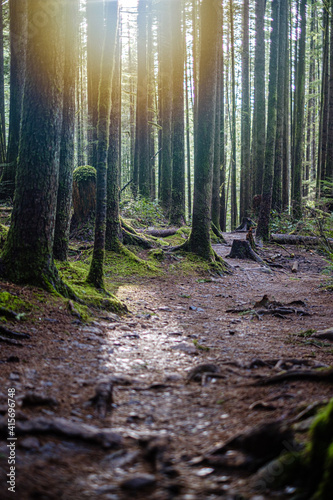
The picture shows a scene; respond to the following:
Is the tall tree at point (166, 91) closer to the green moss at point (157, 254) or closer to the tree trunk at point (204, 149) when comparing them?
the tree trunk at point (204, 149)

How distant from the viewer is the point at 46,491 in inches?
68.4

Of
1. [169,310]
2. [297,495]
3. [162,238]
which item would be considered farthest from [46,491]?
[162,238]

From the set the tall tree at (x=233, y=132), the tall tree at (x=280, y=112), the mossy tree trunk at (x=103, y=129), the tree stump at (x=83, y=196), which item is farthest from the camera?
the tall tree at (x=233, y=132)

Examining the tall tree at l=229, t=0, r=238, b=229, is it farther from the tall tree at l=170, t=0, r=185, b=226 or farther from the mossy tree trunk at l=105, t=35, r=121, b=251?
the mossy tree trunk at l=105, t=35, r=121, b=251

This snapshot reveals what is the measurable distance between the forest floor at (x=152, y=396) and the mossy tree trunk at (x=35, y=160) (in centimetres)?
44

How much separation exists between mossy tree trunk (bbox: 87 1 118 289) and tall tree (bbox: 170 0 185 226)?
25.6 ft

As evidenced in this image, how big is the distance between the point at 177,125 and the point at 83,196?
5.60 m

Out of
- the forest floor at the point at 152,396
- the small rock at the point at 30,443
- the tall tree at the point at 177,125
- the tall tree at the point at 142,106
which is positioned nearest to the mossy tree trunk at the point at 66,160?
the forest floor at the point at 152,396

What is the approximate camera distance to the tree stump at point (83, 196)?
417 inches

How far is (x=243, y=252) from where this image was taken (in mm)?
12586

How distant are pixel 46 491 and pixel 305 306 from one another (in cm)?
627

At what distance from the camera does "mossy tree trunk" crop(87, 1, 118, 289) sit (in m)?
6.07

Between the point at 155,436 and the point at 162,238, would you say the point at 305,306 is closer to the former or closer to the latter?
the point at 155,436

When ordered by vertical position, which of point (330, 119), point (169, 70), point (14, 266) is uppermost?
point (169, 70)
